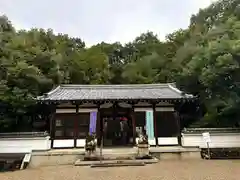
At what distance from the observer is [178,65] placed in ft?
87.7

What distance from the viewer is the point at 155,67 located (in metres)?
34.9

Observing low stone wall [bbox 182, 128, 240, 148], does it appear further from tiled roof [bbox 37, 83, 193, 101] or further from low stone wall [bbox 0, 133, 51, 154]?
low stone wall [bbox 0, 133, 51, 154]

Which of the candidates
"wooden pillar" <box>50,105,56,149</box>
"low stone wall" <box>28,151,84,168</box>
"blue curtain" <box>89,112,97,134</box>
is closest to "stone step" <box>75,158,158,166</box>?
"low stone wall" <box>28,151,84,168</box>

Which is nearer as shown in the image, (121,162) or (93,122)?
(121,162)

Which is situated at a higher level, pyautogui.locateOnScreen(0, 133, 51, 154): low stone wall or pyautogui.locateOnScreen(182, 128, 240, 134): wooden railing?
pyautogui.locateOnScreen(182, 128, 240, 134): wooden railing

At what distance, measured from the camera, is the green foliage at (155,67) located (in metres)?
15.0

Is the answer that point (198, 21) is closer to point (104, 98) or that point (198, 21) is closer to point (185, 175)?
point (104, 98)

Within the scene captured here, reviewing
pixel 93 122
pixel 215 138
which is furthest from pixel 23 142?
pixel 215 138

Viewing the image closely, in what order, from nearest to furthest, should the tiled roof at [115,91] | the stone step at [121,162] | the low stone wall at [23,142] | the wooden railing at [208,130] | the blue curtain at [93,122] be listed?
the stone step at [121,162] → the low stone wall at [23,142] → the wooden railing at [208,130] → the blue curtain at [93,122] → the tiled roof at [115,91]

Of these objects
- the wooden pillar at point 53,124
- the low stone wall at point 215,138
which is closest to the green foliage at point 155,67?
the low stone wall at point 215,138

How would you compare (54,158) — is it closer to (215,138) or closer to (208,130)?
(208,130)

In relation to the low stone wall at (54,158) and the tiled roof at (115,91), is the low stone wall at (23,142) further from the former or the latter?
the tiled roof at (115,91)

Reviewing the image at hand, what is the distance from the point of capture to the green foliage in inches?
589

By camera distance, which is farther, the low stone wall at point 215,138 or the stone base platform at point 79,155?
the low stone wall at point 215,138
